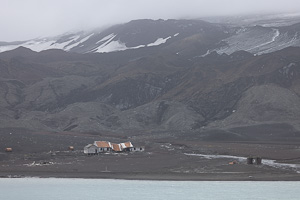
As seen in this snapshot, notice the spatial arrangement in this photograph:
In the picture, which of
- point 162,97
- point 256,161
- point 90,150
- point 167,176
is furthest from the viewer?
point 162,97

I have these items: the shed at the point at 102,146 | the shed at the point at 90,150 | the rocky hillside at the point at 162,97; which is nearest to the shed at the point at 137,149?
the shed at the point at 102,146

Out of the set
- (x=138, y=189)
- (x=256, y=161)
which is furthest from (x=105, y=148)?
(x=138, y=189)

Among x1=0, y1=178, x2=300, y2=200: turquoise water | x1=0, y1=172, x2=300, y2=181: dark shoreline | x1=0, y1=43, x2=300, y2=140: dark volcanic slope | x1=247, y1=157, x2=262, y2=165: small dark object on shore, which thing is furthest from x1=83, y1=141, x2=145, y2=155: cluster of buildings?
x1=0, y1=43, x2=300, y2=140: dark volcanic slope

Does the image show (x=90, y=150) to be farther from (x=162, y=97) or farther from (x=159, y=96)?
(x=159, y=96)

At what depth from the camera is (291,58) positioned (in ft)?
515

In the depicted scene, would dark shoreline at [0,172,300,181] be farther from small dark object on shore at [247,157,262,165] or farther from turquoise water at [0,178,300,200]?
small dark object on shore at [247,157,262,165]

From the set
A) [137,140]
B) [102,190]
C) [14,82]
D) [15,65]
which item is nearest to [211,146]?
[137,140]

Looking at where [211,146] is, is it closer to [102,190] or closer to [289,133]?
[289,133]

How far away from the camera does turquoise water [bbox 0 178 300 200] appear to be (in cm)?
4978

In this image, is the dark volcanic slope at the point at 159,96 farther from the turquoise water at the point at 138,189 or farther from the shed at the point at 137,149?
the turquoise water at the point at 138,189

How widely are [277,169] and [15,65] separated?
150 m

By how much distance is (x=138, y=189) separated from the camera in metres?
53.7

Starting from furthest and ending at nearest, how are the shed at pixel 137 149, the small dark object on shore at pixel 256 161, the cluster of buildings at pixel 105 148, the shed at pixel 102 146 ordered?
the shed at pixel 137 149 → the shed at pixel 102 146 → the cluster of buildings at pixel 105 148 → the small dark object on shore at pixel 256 161

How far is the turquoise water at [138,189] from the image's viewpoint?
49.8 metres
